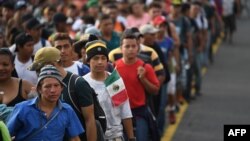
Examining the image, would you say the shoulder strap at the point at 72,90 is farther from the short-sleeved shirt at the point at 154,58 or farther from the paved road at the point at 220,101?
the paved road at the point at 220,101

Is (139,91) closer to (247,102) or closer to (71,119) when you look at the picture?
(71,119)

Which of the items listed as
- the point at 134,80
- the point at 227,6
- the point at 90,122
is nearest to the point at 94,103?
the point at 90,122

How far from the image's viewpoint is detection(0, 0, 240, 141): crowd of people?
7.66 metres

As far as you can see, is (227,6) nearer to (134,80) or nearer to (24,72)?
(134,80)

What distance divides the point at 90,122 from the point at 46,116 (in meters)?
0.79

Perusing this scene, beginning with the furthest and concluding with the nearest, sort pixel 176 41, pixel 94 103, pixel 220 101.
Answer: pixel 220 101
pixel 176 41
pixel 94 103

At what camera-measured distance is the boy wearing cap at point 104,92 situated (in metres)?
9.02

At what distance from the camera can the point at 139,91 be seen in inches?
412

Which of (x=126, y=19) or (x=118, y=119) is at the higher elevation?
(x=126, y=19)

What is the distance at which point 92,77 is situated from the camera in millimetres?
9070

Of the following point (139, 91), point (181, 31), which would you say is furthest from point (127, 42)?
point (181, 31)

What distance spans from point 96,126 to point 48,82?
2.93 ft

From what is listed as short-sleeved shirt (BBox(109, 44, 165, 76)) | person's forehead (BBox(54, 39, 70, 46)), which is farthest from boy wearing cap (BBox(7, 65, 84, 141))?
short-sleeved shirt (BBox(109, 44, 165, 76))

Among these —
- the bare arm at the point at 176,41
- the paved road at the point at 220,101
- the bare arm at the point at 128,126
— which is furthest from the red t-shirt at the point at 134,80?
the bare arm at the point at 176,41
